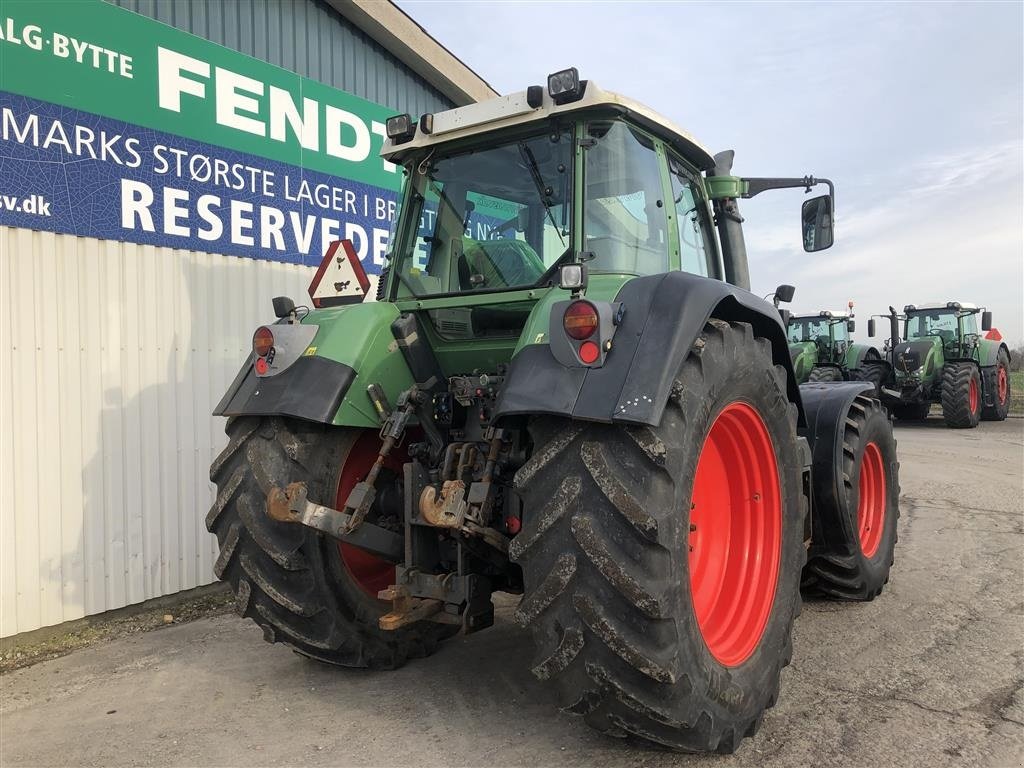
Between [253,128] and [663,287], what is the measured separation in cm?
427

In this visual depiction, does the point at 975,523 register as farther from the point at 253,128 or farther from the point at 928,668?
the point at 253,128

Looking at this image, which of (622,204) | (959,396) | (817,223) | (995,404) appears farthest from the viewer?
(995,404)

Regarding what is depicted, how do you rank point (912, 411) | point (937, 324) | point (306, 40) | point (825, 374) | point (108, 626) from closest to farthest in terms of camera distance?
point (108, 626), point (306, 40), point (825, 374), point (912, 411), point (937, 324)

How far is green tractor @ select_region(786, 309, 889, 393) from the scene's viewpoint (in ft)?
54.6

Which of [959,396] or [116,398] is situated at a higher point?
[116,398]

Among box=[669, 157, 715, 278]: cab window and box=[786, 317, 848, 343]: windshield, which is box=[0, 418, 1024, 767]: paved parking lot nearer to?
box=[669, 157, 715, 278]: cab window

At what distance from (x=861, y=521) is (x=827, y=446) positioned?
0.85 m

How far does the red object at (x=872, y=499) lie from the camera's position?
4.91 metres

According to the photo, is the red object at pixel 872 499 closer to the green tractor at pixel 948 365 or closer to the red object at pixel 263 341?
the red object at pixel 263 341

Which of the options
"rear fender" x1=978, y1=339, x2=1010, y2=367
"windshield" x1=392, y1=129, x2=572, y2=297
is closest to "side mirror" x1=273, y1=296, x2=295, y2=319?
"windshield" x1=392, y1=129, x2=572, y2=297

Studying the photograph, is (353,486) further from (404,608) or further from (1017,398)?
(1017,398)

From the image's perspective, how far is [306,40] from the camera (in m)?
6.30

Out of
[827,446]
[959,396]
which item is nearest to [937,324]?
[959,396]

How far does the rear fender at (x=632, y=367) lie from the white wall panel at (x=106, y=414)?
333cm
